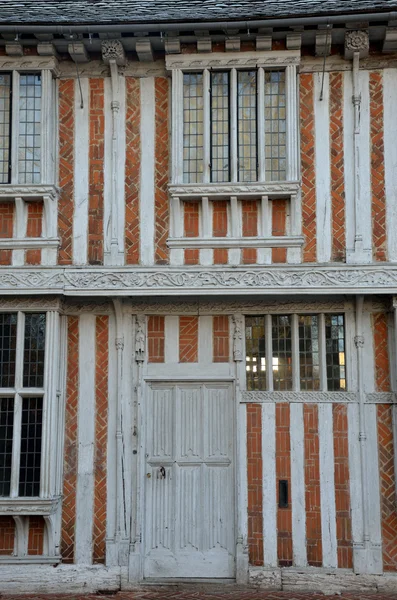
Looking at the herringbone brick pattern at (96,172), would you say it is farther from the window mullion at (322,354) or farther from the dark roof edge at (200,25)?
the window mullion at (322,354)

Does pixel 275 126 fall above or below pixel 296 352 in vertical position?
above

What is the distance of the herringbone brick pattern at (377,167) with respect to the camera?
11164mm

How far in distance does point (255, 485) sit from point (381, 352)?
2.92m

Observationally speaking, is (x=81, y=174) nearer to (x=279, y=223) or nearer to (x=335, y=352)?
(x=279, y=223)

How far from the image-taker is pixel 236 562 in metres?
10.9

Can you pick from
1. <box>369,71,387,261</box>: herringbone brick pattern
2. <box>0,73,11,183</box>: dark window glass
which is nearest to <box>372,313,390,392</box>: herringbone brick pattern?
<box>369,71,387,261</box>: herringbone brick pattern

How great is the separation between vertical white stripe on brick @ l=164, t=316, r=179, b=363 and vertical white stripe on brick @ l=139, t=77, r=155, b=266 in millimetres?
1042

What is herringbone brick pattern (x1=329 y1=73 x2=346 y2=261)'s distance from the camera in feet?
36.8

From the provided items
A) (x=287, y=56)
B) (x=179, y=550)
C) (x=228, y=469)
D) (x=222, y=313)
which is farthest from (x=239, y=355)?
(x=287, y=56)

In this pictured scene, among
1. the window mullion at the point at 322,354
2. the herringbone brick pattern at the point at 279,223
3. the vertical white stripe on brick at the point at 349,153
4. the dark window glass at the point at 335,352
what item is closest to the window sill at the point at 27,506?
the window mullion at the point at 322,354

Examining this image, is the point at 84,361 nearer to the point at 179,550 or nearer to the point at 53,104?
the point at 179,550

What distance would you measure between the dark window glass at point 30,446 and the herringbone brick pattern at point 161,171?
3.06 meters

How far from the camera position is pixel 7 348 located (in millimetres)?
11344

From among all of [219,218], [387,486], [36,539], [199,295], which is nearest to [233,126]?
[219,218]
